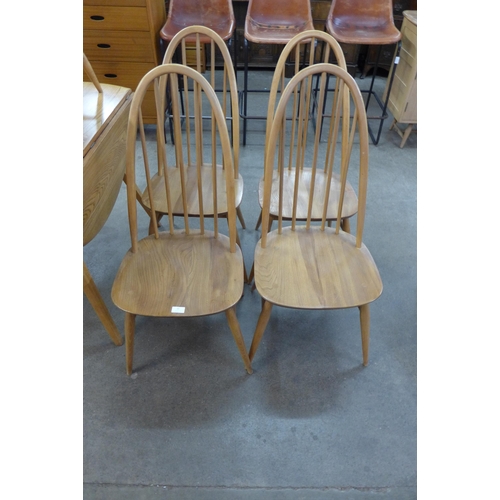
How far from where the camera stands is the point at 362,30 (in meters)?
2.45

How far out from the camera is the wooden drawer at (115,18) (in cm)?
220

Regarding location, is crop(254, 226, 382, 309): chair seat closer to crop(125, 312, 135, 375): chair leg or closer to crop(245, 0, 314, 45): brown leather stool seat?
crop(125, 312, 135, 375): chair leg

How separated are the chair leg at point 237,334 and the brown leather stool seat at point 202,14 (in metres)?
1.98

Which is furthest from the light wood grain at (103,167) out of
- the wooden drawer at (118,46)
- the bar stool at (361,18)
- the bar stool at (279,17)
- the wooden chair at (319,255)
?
the bar stool at (361,18)

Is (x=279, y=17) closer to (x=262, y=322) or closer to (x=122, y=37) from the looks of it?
(x=122, y=37)

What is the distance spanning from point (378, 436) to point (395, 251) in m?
0.94

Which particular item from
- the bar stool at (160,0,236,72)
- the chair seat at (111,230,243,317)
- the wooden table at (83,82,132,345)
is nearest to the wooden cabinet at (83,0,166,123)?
the bar stool at (160,0,236,72)

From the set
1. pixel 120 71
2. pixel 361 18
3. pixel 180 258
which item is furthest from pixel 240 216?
pixel 361 18

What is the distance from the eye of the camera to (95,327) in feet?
5.07

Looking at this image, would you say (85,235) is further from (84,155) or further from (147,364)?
(147,364)

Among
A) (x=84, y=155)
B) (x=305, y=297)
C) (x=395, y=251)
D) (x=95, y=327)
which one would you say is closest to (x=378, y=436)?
(x=305, y=297)

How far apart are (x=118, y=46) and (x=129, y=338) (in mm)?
1946

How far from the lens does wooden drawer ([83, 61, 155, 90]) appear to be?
2.42 meters

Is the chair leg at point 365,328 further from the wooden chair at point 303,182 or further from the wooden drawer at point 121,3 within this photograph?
the wooden drawer at point 121,3
